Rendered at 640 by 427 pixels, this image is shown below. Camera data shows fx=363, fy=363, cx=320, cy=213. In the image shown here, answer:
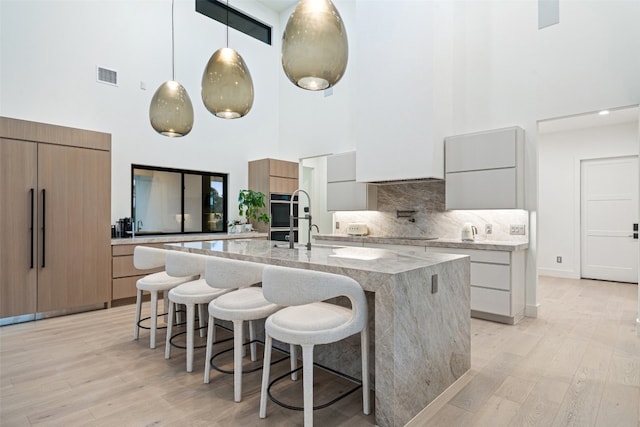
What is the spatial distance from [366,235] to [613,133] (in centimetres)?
482

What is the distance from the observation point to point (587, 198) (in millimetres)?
6738

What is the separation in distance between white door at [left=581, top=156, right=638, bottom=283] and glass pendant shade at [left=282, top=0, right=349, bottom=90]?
6.54 m

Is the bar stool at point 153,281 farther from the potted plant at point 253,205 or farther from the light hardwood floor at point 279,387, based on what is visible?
the potted plant at point 253,205

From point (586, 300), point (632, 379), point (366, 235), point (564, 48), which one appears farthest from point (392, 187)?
point (632, 379)

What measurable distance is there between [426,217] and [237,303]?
11.7 ft

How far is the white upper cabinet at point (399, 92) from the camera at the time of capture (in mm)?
4426

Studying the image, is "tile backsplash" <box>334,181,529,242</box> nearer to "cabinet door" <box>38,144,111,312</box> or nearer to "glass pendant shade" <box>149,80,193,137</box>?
"glass pendant shade" <box>149,80,193,137</box>

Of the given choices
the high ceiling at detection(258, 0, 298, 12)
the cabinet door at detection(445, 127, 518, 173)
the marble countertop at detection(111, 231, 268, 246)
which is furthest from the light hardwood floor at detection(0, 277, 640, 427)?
the high ceiling at detection(258, 0, 298, 12)

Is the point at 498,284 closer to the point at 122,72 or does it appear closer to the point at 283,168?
the point at 283,168

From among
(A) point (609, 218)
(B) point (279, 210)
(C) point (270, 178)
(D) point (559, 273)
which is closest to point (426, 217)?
(B) point (279, 210)

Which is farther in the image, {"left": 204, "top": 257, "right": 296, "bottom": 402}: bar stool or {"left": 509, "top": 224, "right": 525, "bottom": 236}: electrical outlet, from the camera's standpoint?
{"left": 509, "top": 224, "right": 525, "bottom": 236}: electrical outlet

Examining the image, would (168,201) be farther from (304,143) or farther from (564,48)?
(564,48)

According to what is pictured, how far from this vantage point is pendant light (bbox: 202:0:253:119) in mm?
3033

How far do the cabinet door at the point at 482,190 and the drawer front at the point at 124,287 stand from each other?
429cm
